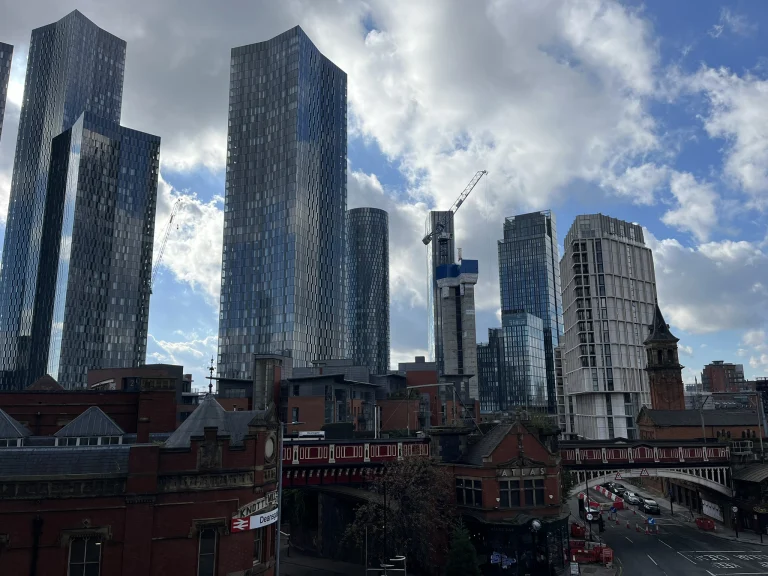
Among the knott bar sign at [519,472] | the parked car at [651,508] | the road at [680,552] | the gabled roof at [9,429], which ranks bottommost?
the road at [680,552]

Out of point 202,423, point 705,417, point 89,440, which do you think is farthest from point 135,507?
point 705,417

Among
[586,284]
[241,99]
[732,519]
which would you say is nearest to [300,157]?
[241,99]

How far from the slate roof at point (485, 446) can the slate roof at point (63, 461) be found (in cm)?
2672

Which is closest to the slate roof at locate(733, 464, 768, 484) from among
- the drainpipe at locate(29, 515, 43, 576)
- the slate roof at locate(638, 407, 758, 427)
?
the slate roof at locate(638, 407, 758, 427)

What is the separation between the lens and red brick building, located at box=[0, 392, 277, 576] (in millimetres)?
27000

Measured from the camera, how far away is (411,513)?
4200 cm

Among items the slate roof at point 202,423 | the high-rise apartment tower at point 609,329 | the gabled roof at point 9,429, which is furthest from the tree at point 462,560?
the high-rise apartment tower at point 609,329

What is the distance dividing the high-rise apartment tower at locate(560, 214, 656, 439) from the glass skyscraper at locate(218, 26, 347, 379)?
67904 millimetres

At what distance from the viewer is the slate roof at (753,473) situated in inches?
2411

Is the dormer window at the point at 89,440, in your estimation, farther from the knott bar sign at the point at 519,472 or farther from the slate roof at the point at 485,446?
the knott bar sign at the point at 519,472

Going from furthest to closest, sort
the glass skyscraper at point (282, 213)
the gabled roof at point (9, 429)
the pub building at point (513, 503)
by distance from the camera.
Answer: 1. the glass skyscraper at point (282, 213)
2. the pub building at point (513, 503)
3. the gabled roof at point (9, 429)

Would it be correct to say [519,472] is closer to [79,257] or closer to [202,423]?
[202,423]

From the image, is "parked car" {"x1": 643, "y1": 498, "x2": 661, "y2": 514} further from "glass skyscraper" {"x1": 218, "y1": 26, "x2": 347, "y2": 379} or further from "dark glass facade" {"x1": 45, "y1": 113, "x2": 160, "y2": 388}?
"dark glass facade" {"x1": 45, "y1": 113, "x2": 160, "y2": 388}

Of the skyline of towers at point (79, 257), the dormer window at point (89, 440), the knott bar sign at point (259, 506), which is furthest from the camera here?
the skyline of towers at point (79, 257)
